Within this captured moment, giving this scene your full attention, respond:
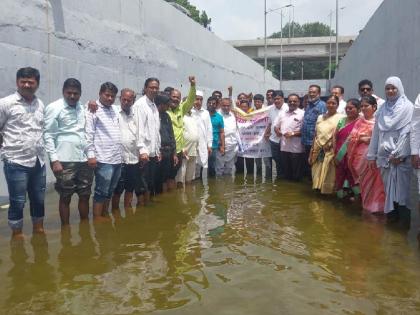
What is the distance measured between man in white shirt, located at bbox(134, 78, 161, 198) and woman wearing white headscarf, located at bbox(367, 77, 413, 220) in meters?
2.77

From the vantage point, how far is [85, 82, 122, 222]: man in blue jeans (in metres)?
5.07

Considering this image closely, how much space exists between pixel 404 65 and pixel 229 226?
702cm

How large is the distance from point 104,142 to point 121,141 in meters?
0.39

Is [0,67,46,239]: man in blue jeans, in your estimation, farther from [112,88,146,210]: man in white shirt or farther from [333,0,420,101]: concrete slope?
[333,0,420,101]: concrete slope

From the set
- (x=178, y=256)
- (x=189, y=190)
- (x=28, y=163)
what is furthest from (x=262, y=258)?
(x=189, y=190)

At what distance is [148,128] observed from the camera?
5840 mm

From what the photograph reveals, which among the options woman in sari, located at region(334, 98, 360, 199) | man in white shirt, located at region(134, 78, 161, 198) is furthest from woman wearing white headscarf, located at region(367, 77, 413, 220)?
man in white shirt, located at region(134, 78, 161, 198)

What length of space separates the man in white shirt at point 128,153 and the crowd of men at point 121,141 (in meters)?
0.01

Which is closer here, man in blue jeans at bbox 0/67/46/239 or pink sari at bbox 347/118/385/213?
man in blue jeans at bbox 0/67/46/239

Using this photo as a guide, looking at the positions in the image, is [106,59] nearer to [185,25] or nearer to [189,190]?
[189,190]

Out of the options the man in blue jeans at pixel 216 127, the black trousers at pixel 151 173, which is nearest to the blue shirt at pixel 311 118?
the man in blue jeans at pixel 216 127

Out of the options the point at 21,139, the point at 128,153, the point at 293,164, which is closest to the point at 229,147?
the point at 293,164

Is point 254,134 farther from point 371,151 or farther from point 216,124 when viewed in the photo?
point 371,151

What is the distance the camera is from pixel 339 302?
3086 mm
